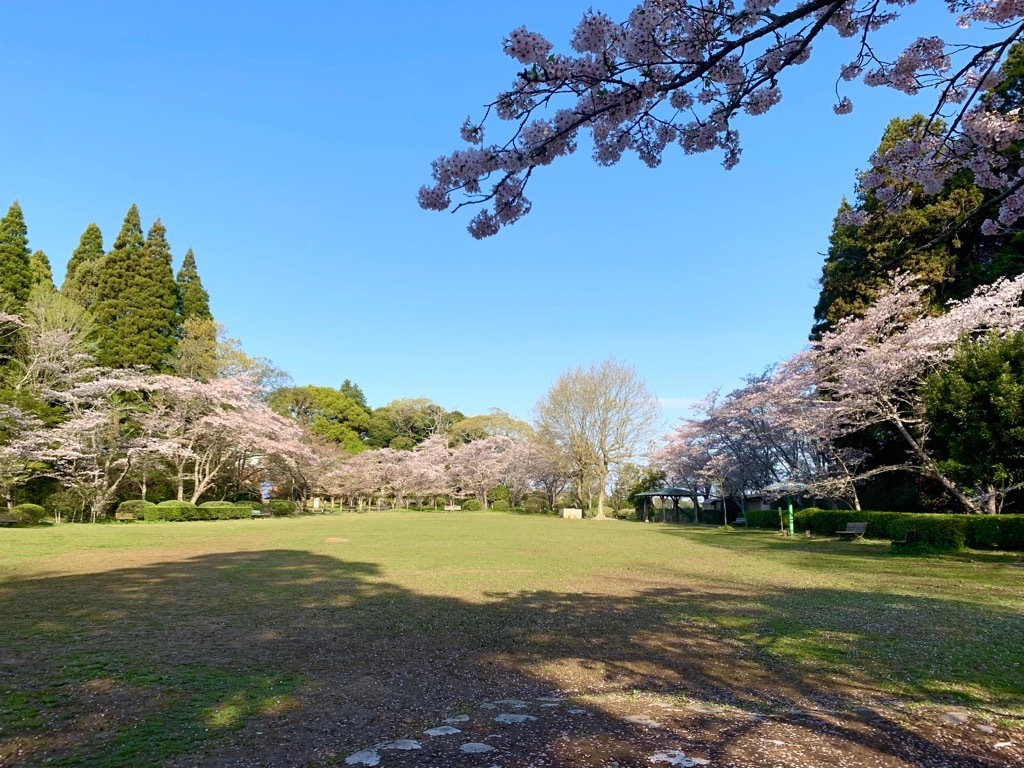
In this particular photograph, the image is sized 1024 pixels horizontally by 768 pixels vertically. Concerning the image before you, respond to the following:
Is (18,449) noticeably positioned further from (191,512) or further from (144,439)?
(191,512)

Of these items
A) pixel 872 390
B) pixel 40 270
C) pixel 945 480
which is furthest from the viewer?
pixel 40 270

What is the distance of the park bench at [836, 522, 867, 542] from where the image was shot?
1761 centimetres

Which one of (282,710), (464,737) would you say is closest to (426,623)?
(282,710)

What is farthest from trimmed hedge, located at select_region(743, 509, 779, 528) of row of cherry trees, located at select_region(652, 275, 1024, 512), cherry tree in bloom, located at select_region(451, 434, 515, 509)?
cherry tree in bloom, located at select_region(451, 434, 515, 509)

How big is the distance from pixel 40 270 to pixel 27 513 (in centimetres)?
1853

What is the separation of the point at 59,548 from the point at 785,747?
15873 millimetres

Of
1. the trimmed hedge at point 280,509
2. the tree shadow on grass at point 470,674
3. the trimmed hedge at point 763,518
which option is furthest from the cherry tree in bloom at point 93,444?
the trimmed hedge at point 763,518

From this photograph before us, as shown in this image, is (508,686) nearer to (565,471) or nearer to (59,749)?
(59,749)

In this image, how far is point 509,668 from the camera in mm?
4461

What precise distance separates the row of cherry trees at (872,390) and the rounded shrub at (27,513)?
26.3 meters

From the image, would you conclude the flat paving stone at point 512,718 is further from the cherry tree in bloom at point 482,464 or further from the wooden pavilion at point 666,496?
the cherry tree in bloom at point 482,464

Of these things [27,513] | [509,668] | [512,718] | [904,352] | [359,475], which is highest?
[904,352]

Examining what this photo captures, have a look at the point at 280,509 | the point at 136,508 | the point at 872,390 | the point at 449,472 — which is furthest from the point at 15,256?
the point at 872,390

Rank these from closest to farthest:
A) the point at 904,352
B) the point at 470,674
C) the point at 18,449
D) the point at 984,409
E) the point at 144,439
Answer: the point at 470,674 < the point at 984,409 < the point at 904,352 < the point at 18,449 < the point at 144,439
